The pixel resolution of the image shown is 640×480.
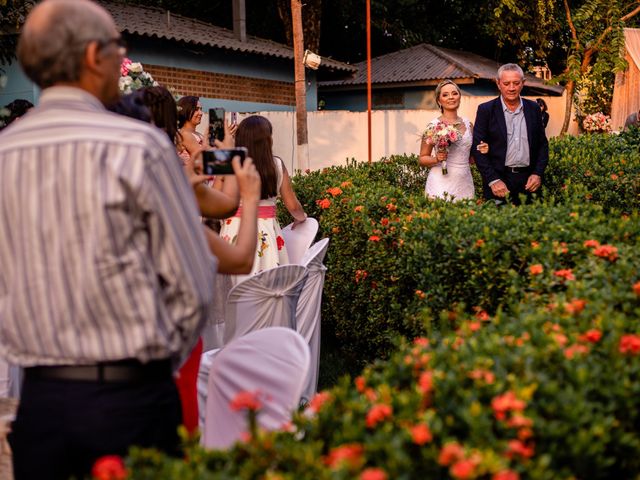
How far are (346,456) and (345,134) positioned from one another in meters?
20.4

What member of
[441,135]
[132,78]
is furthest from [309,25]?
[132,78]

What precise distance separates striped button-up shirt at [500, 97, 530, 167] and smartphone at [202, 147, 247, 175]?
467 cm

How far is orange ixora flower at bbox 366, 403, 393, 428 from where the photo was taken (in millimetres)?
2033

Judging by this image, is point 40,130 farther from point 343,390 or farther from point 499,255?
point 499,255

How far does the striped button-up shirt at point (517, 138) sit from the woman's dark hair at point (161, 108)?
11.7ft

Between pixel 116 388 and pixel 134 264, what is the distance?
0.35 metres

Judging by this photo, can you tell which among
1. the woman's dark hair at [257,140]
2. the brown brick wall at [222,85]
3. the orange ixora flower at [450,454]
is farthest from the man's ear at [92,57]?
the brown brick wall at [222,85]

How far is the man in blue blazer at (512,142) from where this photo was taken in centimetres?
711

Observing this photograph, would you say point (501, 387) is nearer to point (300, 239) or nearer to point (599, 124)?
point (300, 239)

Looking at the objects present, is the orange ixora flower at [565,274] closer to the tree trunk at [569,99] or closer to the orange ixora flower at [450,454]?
the orange ixora flower at [450,454]

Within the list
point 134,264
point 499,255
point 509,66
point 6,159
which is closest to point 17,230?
point 6,159

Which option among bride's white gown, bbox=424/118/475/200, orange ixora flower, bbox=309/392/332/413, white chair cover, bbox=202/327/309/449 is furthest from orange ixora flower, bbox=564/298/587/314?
bride's white gown, bbox=424/118/475/200

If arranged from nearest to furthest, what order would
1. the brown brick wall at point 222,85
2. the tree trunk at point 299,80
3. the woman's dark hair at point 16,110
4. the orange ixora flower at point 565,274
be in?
the orange ixora flower at point 565,274 < the woman's dark hair at point 16,110 < the tree trunk at point 299,80 < the brown brick wall at point 222,85

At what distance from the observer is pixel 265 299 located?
4926 millimetres
